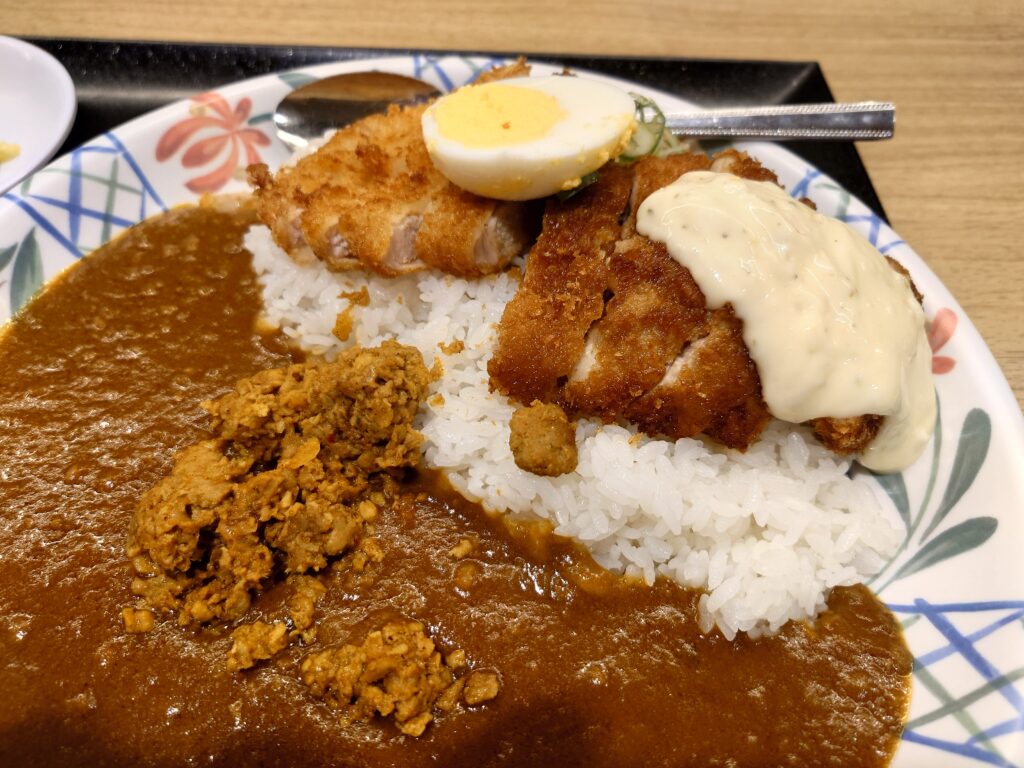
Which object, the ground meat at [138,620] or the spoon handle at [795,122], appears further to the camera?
the spoon handle at [795,122]

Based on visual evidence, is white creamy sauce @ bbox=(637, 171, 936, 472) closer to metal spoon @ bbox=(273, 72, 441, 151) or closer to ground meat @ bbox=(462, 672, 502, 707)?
ground meat @ bbox=(462, 672, 502, 707)

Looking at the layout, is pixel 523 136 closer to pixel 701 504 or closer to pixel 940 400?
pixel 701 504

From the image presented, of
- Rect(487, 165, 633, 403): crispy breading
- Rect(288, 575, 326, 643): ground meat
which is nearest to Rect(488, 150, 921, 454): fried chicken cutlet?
Rect(487, 165, 633, 403): crispy breading

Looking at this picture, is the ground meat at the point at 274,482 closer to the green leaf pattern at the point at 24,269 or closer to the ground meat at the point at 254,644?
the ground meat at the point at 254,644

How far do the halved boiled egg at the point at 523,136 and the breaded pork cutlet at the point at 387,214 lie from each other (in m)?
0.11

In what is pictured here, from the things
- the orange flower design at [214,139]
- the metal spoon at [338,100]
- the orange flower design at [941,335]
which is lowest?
the orange flower design at [941,335]

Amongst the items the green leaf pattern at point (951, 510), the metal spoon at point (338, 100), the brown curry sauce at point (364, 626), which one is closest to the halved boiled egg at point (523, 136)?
the metal spoon at point (338, 100)

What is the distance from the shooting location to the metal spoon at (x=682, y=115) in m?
2.68

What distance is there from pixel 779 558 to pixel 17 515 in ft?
7.23

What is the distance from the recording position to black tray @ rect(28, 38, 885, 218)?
10.0 feet

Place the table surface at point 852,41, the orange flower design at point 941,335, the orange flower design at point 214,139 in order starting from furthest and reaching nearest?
1. the table surface at point 852,41
2. the orange flower design at point 214,139
3. the orange flower design at point 941,335

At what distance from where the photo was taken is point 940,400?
87.4 inches

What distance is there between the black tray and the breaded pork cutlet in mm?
1025

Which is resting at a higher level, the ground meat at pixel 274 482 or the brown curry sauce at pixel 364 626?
the ground meat at pixel 274 482
